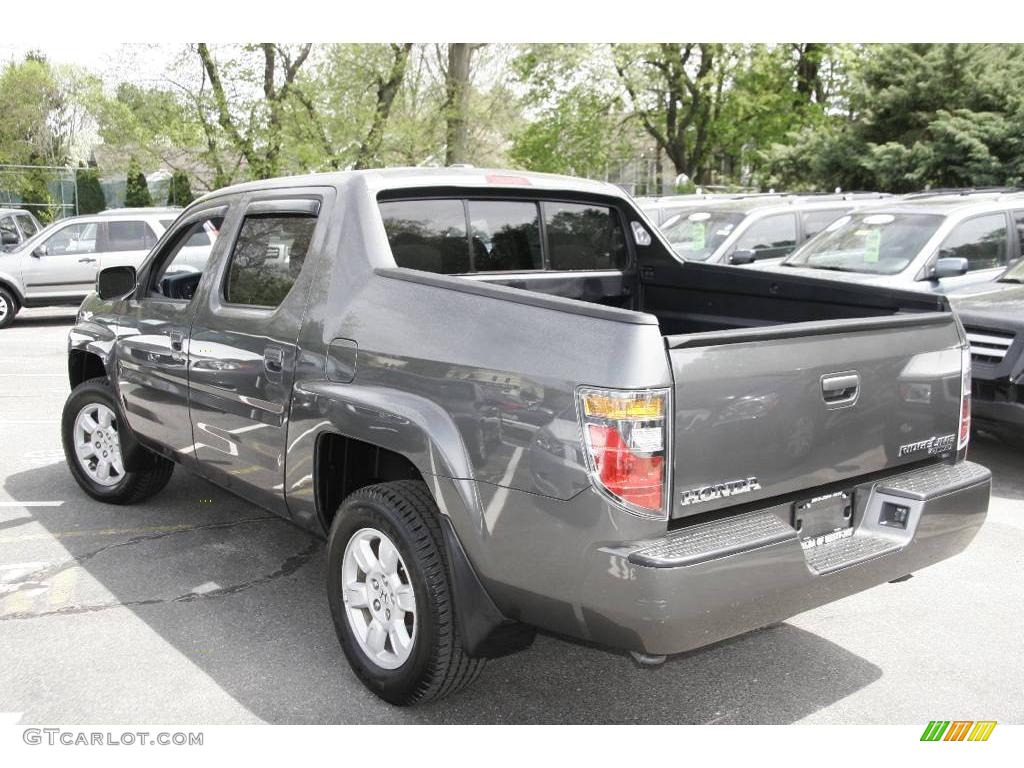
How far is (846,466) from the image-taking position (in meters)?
3.32

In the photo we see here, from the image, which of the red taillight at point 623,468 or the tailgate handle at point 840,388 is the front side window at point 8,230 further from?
the tailgate handle at point 840,388

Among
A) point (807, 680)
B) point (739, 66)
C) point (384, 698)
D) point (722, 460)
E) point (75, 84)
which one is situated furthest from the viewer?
point (739, 66)

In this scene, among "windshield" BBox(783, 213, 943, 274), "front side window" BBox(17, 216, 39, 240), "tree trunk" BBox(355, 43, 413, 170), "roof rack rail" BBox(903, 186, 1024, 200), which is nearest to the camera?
"windshield" BBox(783, 213, 943, 274)

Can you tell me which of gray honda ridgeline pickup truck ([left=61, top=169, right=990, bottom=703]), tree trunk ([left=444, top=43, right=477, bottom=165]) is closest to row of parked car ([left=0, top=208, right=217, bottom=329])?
tree trunk ([left=444, top=43, right=477, bottom=165])

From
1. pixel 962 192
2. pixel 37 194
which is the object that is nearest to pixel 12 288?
pixel 962 192

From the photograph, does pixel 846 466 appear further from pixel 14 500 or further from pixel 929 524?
pixel 14 500

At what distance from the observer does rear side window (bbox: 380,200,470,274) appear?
4032 millimetres

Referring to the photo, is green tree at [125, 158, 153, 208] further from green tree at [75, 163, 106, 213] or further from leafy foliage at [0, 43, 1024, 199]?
green tree at [75, 163, 106, 213]

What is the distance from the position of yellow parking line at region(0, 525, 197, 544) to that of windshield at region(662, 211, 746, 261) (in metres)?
8.43

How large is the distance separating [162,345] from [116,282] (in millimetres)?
746

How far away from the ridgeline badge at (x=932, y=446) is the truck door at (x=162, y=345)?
10.4 feet

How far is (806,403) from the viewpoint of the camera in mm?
3146
